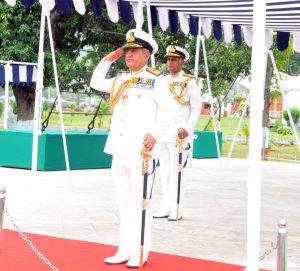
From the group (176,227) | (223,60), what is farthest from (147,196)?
(223,60)

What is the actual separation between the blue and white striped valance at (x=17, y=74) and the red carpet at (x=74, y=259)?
9.47 meters

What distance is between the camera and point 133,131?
19.5ft

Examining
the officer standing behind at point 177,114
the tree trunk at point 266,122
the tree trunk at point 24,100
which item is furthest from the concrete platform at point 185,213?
the tree trunk at point 24,100

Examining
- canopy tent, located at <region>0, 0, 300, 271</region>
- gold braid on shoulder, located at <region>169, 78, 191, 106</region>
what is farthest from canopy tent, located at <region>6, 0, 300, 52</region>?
gold braid on shoulder, located at <region>169, 78, 191, 106</region>

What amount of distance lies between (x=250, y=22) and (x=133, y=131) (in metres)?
5.17

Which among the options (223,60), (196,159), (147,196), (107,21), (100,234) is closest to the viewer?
(147,196)

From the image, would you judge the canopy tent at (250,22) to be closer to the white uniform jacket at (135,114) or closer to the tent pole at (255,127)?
the tent pole at (255,127)

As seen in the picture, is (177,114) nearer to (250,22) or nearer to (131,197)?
(131,197)

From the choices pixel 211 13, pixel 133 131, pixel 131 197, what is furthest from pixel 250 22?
pixel 131 197

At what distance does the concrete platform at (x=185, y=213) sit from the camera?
7.19 meters

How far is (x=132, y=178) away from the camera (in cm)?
598

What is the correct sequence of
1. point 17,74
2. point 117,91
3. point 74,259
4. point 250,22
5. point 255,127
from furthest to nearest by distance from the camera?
point 17,74, point 250,22, point 74,259, point 117,91, point 255,127

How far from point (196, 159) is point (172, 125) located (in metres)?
11.2

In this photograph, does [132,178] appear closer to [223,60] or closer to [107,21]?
[107,21]
